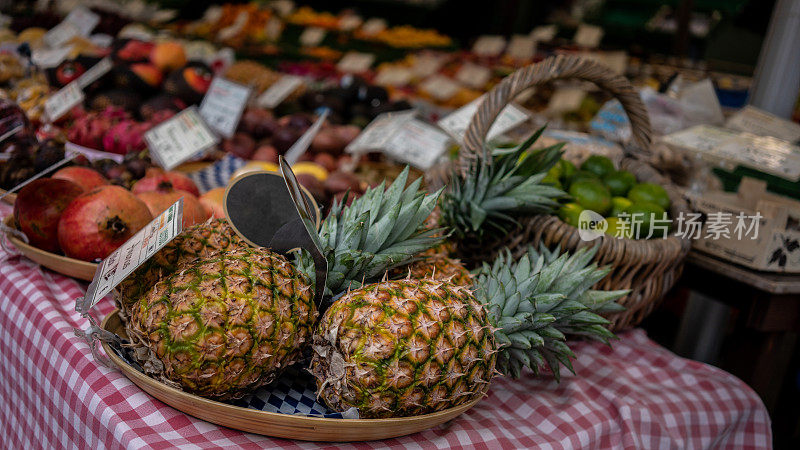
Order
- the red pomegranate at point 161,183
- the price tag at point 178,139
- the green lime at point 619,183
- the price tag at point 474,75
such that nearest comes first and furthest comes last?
1. the red pomegranate at point 161,183
2. the green lime at point 619,183
3. the price tag at point 178,139
4. the price tag at point 474,75

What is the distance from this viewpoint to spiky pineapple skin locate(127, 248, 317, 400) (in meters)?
1.00

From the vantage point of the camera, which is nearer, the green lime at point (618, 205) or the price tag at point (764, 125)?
the green lime at point (618, 205)

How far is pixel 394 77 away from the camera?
5.38 m

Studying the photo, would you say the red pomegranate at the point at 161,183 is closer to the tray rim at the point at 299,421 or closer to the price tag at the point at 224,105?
the tray rim at the point at 299,421

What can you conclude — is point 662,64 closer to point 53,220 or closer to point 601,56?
point 601,56

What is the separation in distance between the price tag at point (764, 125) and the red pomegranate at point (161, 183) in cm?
273

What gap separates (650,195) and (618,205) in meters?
0.13

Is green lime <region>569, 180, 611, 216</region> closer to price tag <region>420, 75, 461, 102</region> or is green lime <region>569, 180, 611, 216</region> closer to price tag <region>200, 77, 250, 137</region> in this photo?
price tag <region>200, 77, 250, 137</region>

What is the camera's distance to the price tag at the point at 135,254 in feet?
3.52

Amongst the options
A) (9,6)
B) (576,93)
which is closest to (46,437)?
(576,93)

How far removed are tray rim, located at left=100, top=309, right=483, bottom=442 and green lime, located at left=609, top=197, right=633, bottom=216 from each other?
44.9 inches

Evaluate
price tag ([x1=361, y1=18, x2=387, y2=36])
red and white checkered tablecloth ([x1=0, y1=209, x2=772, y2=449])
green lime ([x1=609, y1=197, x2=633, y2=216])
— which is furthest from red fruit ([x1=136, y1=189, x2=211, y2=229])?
price tag ([x1=361, y1=18, x2=387, y2=36])

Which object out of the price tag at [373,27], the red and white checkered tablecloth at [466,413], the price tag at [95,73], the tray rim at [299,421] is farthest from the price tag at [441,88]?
the tray rim at [299,421]

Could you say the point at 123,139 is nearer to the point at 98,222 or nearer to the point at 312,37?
the point at 98,222
